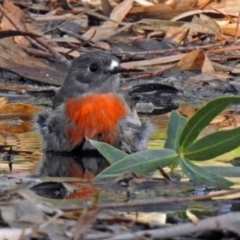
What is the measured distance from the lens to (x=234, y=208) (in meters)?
3.87

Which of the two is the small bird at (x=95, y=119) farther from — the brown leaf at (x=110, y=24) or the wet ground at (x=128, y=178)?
the brown leaf at (x=110, y=24)

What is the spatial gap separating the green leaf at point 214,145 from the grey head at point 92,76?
101 inches

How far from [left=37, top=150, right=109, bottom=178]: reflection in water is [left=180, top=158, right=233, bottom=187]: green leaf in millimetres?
969

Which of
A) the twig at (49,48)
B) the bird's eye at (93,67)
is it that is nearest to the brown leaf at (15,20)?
the twig at (49,48)

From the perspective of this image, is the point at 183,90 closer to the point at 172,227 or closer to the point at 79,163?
the point at 79,163

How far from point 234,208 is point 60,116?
2943 millimetres

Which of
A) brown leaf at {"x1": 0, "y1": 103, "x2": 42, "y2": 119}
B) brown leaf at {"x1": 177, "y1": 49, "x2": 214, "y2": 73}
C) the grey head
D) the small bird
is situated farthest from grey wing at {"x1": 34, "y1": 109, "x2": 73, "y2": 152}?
brown leaf at {"x1": 177, "y1": 49, "x2": 214, "y2": 73}

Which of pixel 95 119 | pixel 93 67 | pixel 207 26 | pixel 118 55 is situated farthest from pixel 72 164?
pixel 207 26

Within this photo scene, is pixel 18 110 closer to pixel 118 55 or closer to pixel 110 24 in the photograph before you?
pixel 118 55

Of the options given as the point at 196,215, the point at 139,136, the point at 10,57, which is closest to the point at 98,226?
the point at 196,215

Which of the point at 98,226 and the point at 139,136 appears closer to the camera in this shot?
the point at 98,226

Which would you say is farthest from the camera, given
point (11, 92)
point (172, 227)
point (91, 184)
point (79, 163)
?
point (11, 92)

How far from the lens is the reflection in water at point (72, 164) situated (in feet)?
17.5

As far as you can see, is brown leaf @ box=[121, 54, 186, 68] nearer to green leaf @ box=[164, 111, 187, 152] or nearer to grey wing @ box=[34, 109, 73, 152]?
grey wing @ box=[34, 109, 73, 152]
